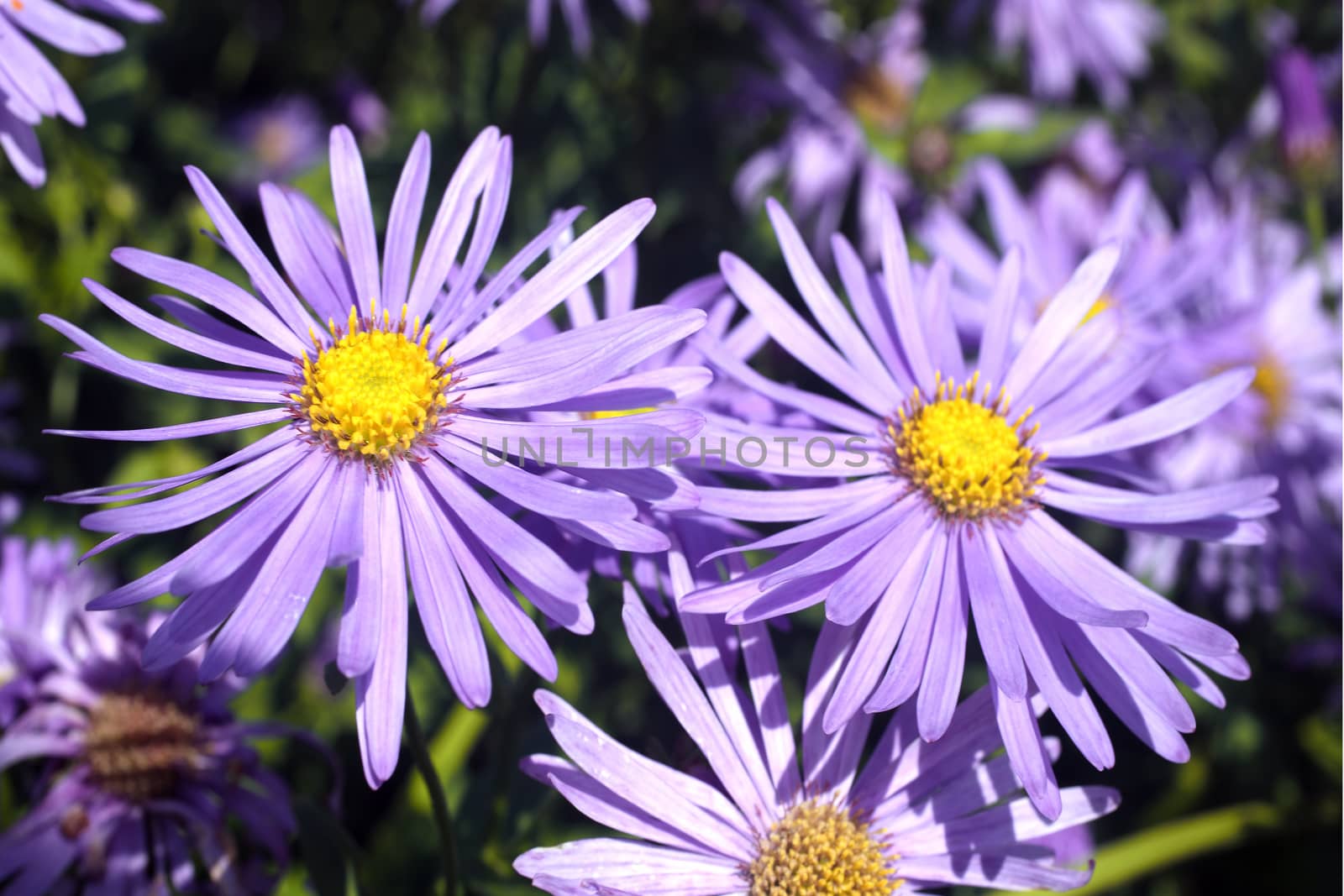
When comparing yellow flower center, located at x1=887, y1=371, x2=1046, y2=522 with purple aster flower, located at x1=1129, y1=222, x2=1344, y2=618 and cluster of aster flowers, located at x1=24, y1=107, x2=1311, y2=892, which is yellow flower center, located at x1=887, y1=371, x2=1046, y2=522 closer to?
cluster of aster flowers, located at x1=24, y1=107, x2=1311, y2=892

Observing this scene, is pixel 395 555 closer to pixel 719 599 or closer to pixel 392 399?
pixel 392 399

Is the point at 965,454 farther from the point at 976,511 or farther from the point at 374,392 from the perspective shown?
the point at 374,392

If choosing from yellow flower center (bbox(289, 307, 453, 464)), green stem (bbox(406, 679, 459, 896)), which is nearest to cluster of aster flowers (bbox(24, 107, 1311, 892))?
yellow flower center (bbox(289, 307, 453, 464))

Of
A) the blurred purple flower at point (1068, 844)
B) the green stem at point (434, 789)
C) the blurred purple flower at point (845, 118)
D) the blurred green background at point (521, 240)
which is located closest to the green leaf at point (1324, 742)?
the blurred green background at point (521, 240)

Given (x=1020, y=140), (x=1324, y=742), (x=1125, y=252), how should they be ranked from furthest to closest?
(x=1020, y=140) → (x=1125, y=252) → (x=1324, y=742)

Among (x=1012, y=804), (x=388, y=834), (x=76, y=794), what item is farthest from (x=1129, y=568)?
(x=76, y=794)

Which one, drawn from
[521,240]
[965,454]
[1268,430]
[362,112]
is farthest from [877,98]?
[965,454]

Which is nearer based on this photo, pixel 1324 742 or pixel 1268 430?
pixel 1324 742

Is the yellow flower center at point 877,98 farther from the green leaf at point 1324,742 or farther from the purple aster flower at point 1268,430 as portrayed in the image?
the green leaf at point 1324,742
